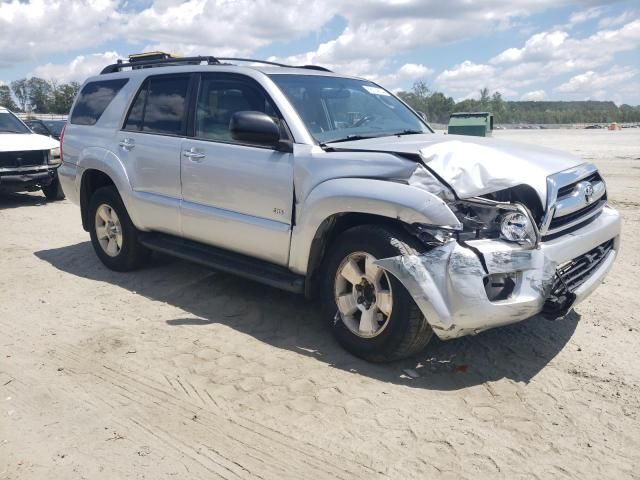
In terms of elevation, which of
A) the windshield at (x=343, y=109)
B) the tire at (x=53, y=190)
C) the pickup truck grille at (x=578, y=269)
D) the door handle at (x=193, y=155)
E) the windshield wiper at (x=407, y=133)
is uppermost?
the windshield at (x=343, y=109)

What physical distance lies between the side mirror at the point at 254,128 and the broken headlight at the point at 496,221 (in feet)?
4.67

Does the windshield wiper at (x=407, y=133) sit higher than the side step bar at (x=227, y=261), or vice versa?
the windshield wiper at (x=407, y=133)

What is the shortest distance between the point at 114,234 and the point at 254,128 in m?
2.73

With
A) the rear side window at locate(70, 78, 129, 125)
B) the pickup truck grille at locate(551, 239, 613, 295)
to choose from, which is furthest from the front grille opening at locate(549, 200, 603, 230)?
the rear side window at locate(70, 78, 129, 125)

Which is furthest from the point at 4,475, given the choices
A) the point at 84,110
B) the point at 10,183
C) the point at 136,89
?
the point at 10,183

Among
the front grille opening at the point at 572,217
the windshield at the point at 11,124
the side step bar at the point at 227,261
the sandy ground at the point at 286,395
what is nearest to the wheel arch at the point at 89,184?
the side step bar at the point at 227,261

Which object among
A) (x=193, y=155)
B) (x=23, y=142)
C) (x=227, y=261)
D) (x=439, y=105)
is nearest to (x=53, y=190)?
(x=23, y=142)

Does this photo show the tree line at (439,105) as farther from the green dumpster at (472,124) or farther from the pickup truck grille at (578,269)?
the pickup truck grille at (578,269)

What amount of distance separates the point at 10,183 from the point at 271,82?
25.5ft

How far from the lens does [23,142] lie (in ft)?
35.6

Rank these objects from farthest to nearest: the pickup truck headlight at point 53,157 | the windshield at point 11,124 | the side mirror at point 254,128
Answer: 1. the windshield at point 11,124
2. the pickup truck headlight at point 53,157
3. the side mirror at point 254,128

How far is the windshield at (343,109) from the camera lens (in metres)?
4.43

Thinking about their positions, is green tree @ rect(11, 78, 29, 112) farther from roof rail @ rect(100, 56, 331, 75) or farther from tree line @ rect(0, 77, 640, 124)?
roof rail @ rect(100, 56, 331, 75)

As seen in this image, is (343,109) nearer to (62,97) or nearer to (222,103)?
(222,103)
